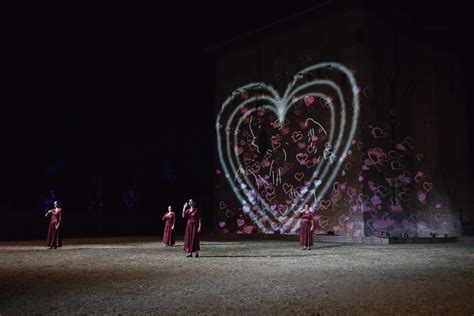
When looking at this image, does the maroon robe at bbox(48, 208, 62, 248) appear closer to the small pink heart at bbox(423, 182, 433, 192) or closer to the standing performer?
the standing performer

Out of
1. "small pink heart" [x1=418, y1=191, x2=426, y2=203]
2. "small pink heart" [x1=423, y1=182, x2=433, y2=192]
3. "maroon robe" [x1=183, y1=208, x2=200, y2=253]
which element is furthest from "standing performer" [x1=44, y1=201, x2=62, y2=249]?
"small pink heart" [x1=423, y1=182, x2=433, y2=192]

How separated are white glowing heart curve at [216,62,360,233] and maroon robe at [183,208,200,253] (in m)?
9.64

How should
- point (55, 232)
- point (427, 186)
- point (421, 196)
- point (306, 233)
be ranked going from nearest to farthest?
point (306, 233) → point (55, 232) → point (421, 196) → point (427, 186)

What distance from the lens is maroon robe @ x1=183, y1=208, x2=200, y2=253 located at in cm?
1392

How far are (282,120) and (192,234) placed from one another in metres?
12.3

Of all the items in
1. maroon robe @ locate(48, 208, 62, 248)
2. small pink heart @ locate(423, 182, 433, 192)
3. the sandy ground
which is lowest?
the sandy ground

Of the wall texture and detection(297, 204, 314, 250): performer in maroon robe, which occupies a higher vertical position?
the wall texture

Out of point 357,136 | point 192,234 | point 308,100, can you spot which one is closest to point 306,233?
point 192,234

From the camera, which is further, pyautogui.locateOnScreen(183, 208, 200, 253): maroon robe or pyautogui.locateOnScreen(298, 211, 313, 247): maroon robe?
pyautogui.locateOnScreen(298, 211, 313, 247): maroon robe

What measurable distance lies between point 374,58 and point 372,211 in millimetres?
6843

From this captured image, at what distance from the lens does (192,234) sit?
45.9 feet

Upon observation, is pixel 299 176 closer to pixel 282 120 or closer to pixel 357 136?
pixel 282 120

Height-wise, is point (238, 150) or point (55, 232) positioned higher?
point (238, 150)

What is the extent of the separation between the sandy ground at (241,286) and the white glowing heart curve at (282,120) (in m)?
9.60
